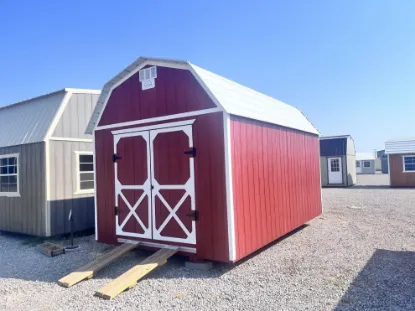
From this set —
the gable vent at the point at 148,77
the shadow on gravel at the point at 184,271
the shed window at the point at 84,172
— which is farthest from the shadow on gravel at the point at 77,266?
the gable vent at the point at 148,77

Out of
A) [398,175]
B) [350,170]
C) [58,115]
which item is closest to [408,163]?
[398,175]

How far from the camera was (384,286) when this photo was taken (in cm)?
A: 457

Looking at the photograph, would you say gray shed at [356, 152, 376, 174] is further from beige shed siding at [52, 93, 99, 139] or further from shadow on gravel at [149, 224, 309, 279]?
shadow on gravel at [149, 224, 309, 279]

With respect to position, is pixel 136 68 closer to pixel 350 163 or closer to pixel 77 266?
pixel 77 266

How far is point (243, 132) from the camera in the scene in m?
6.05

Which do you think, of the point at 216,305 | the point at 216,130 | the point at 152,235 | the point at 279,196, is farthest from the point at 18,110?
the point at 216,305

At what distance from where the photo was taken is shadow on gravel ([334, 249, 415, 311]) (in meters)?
4.02

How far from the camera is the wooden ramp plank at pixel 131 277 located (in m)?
4.59

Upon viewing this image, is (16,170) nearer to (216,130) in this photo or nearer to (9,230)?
(9,230)

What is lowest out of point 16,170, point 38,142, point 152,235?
point 152,235

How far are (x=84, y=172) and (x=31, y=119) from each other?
2316 mm

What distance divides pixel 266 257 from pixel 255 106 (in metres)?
3.20

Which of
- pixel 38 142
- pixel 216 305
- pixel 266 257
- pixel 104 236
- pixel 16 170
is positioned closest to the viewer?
pixel 216 305

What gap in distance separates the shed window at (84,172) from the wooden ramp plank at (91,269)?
133 inches
